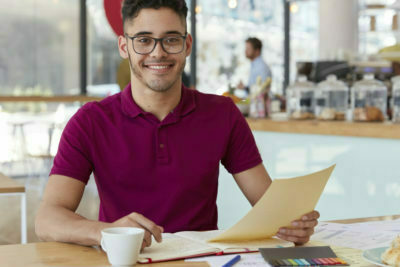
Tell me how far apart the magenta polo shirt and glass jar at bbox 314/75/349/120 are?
232 cm

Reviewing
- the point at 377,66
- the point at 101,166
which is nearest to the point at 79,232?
the point at 101,166

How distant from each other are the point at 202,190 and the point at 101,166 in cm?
30

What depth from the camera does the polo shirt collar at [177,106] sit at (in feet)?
5.79

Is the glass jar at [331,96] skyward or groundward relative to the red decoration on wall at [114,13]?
groundward

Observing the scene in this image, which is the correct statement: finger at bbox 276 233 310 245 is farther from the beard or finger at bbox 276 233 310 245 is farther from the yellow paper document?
the beard

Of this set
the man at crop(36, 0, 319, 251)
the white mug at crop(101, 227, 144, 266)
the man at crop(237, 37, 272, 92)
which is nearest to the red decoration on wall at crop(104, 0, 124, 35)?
the man at crop(36, 0, 319, 251)

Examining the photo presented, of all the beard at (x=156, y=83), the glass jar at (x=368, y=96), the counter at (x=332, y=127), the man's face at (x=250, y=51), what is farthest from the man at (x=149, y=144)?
the man's face at (x=250, y=51)

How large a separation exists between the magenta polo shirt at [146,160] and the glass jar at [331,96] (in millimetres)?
2315

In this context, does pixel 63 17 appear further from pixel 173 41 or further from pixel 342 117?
pixel 173 41

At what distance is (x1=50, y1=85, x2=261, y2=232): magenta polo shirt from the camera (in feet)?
5.66

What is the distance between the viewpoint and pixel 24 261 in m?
1.29

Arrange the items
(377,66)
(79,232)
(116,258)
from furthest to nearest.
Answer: (377,66) < (79,232) < (116,258)

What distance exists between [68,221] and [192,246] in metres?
0.32

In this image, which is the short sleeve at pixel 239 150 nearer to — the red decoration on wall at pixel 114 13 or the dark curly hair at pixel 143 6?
the dark curly hair at pixel 143 6
